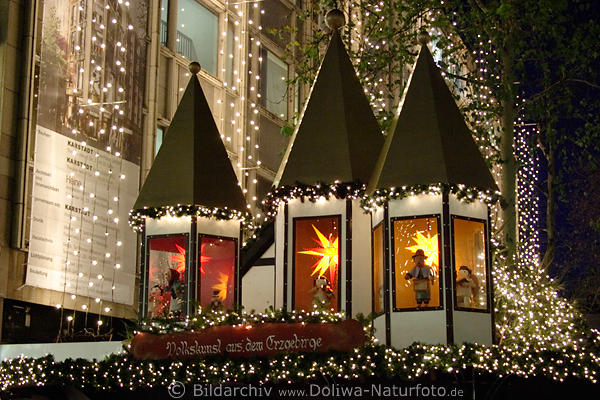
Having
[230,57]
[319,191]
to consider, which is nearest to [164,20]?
[230,57]

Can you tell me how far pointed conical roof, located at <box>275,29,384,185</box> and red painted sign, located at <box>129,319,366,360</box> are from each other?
3.21 m

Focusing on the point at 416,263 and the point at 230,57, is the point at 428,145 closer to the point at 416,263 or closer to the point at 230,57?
the point at 416,263

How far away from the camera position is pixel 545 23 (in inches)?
1033

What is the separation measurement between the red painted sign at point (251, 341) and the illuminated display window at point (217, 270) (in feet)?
6.85

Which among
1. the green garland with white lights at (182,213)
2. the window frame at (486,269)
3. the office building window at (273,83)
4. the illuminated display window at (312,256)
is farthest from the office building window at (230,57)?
the window frame at (486,269)

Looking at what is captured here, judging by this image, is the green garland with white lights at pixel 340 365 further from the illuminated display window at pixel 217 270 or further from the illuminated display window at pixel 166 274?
the illuminated display window at pixel 217 270

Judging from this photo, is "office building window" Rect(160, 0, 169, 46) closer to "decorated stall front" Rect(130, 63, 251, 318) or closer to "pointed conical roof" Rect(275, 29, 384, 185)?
"decorated stall front" Rect(130, 63, 251, 318)

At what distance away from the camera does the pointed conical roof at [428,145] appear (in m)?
18.1

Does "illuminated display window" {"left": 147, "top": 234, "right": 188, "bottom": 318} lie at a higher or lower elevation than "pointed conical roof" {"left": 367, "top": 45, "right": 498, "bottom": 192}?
lower

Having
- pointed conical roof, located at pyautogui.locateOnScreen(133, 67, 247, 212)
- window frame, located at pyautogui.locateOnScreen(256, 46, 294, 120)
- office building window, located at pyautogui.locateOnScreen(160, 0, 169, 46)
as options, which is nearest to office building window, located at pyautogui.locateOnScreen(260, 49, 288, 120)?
window frame, located at pyautogui.locateOnScreen(256, 46, 294, 120)

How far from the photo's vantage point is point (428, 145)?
18344 mm

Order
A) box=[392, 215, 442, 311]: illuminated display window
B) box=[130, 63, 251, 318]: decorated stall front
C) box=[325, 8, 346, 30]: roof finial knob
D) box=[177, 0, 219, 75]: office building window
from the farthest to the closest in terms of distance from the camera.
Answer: box=[177, 0, 219, 75]: office building window → box=[325, 8, 346, 30]: roof finial knob → box=[130, 63, 251, 318]: decorated stall front → box=[392, 215, 442, 311]: illuminated display window

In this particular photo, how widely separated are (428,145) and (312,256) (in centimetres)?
313

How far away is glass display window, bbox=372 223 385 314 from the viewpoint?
736 inches
